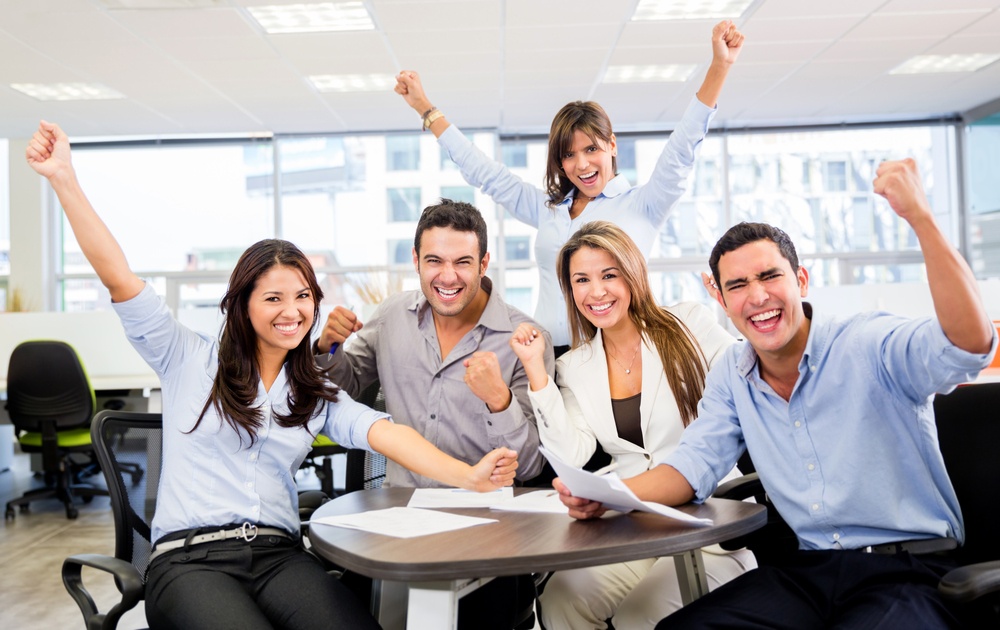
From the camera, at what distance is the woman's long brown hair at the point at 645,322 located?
80.4 inches

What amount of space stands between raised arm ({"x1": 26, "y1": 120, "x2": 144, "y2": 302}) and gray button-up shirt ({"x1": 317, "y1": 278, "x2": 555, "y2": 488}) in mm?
530

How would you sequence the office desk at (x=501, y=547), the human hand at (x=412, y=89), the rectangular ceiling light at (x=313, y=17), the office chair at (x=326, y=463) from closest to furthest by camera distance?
the office desk at (x=501, y=547) < the human hand at (x=412, y=89) < the office chair at (x=326, y=463) < the rectangular ceiling light at (x=313, y=17)

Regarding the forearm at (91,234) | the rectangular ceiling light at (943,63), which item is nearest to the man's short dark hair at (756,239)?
the forearm at (91,234)

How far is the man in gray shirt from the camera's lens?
2082 mm

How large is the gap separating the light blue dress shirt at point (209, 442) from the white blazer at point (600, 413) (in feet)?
1.37

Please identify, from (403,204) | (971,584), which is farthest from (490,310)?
(403,204)

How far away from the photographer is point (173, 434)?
5.91 ft

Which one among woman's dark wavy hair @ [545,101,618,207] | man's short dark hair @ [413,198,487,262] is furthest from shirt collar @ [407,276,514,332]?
woman's dark wavy hair @ [545,101,618,207]

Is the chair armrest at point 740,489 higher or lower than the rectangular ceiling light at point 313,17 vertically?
lower

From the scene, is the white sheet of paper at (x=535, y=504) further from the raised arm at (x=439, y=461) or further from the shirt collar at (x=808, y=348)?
the shirt collar at (x=808, y=348)

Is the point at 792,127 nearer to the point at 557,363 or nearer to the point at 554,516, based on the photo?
the point at 557,363

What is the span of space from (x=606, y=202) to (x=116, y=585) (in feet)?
5.92

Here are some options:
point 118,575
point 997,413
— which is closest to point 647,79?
point 997,413

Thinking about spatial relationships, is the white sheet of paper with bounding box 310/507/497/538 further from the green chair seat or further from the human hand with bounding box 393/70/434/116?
the green chair seat
